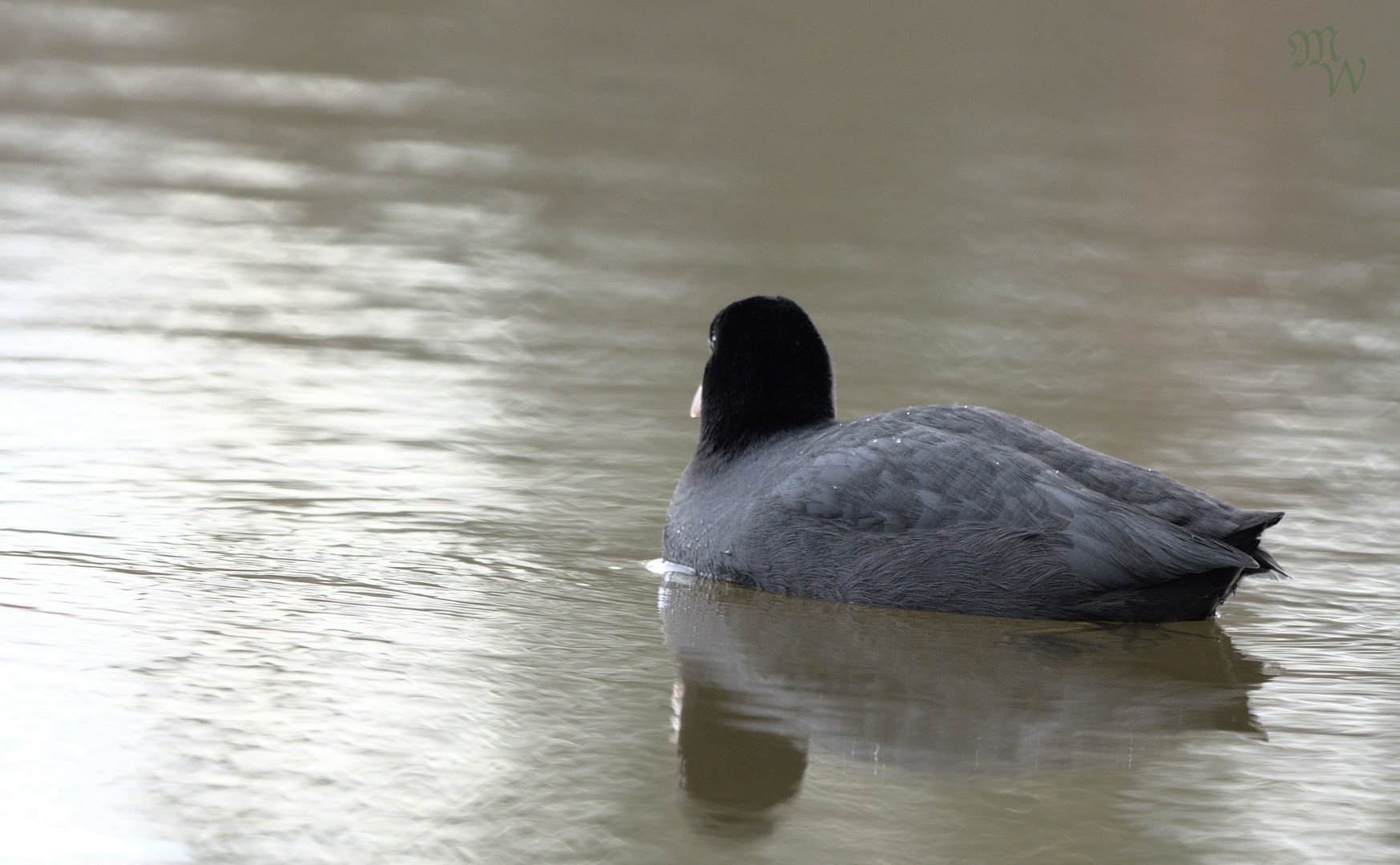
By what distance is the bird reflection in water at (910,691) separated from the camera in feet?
17.0

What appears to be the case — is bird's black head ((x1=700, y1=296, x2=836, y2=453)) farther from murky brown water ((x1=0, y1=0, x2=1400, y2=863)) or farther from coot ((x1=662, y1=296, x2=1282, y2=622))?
murky brown water ((x1=0, y1=0, x2=1400, y2=863))

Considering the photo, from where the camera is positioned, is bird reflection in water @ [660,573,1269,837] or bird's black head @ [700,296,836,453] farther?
bird's black head @ [700,296,836,453]

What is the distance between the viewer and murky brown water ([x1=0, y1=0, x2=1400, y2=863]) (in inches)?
191

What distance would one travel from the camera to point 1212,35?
24703mm

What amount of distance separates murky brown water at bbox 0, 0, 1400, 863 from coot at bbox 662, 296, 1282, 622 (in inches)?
6.5

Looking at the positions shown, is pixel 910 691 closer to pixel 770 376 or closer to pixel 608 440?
pixel 770 376

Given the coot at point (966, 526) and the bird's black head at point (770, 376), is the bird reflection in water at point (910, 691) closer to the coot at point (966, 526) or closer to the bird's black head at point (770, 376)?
the coot at point (966, 526)

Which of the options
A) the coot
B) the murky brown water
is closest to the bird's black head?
the coot

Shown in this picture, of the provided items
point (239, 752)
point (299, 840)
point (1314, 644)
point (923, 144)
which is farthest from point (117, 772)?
point (923, 144)

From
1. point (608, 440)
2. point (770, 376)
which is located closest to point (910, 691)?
point (770, 376)

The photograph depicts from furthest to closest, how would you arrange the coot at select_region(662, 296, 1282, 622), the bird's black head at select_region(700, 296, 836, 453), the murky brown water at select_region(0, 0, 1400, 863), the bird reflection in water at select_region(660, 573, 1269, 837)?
the bird's black head at select_region(700, 296, 836, 453) < the coot at select_region(662, 296, 1282, 622) < the bird reflection in water at select_region(660, 573, 1269, 837) < the murky brown water at select_region(0, 0, 1400, 863)

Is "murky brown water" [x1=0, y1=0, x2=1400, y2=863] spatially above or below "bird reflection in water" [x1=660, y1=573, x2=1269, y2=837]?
above

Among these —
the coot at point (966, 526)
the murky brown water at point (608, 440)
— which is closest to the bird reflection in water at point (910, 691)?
the murky brown water at point (608, 440)

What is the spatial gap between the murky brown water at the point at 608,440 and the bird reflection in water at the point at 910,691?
0.03 m
